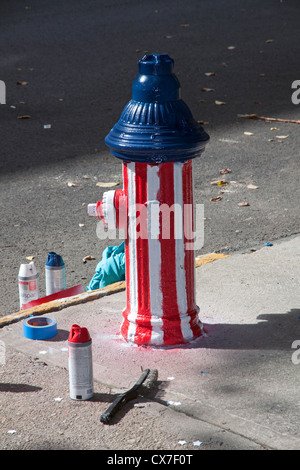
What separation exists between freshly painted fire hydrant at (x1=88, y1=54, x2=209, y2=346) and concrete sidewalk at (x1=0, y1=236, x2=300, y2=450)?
7.5 inches

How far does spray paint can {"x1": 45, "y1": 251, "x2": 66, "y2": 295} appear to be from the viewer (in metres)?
5.00

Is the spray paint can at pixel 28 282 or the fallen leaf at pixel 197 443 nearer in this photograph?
the fallen leaf at pixel 197 443

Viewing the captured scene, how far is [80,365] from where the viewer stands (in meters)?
3.66

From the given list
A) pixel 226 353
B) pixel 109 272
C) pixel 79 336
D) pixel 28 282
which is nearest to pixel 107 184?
pixel 109 272

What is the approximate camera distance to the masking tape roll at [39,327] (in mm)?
4328

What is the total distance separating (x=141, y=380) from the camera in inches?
147

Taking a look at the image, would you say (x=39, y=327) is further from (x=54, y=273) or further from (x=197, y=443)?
(x=197, y=443)

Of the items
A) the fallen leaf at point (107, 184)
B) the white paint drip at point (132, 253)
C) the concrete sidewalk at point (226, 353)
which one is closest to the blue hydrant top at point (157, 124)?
the white paint drip at point (132, 253)

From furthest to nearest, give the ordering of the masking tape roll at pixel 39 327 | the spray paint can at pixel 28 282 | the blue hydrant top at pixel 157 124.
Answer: the spray paint can at pixel 28 282 < the masking tape roll at pixel 39 327 < the blue hydrant top at pixel 157 124

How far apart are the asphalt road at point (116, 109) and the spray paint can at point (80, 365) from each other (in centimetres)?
156

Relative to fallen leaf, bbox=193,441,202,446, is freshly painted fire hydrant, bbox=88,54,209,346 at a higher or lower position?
higher

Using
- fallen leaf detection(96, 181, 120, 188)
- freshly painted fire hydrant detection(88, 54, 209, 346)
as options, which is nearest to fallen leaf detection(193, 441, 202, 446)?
freshly painted fire hydrant detection(88, 54, 209, 346)

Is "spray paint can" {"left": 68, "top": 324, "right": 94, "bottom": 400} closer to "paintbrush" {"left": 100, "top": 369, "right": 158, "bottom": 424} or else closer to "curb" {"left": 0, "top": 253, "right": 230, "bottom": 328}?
"paintbrush" {"left": 100, "top": 369, "right": 158, "bottom": 424}

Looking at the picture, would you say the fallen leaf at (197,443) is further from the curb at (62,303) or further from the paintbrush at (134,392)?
the curb at (62,303)
